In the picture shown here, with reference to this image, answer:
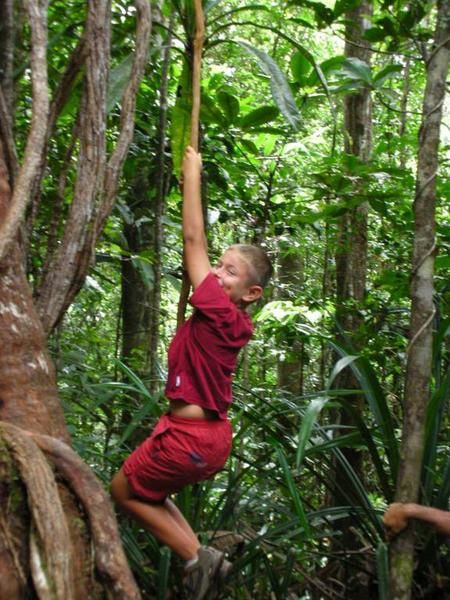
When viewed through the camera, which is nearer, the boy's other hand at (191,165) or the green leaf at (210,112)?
the boy's other hand at (191,165)

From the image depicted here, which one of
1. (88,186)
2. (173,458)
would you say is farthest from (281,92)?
(173,458)

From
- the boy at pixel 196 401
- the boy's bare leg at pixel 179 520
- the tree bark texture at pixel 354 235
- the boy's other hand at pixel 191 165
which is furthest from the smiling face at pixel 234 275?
the tree bark texture at pixel 354 235

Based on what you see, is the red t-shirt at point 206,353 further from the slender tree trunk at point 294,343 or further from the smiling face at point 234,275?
the slender tree trunk at point 294,343

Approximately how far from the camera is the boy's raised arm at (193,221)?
7.24 feet

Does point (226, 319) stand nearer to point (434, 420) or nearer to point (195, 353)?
point (195, 353)

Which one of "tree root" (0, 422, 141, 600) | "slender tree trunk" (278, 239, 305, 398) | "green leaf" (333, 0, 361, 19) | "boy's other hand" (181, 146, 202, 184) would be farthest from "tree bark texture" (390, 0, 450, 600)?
"slender tree trunk" (278, 239, 305, 398)

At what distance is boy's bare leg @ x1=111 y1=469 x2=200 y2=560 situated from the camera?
92.4 inches

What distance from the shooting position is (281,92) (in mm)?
2510

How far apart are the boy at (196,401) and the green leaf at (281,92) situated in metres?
0.46

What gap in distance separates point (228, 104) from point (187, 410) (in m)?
1.44

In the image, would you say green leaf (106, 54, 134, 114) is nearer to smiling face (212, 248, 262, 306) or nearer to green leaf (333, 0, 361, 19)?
smiling face (212, 248, 262, 306)

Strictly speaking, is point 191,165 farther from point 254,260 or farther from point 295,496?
point 295,496

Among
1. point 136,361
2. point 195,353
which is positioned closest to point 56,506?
point 195,353

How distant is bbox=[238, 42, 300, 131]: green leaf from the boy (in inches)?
18.2
